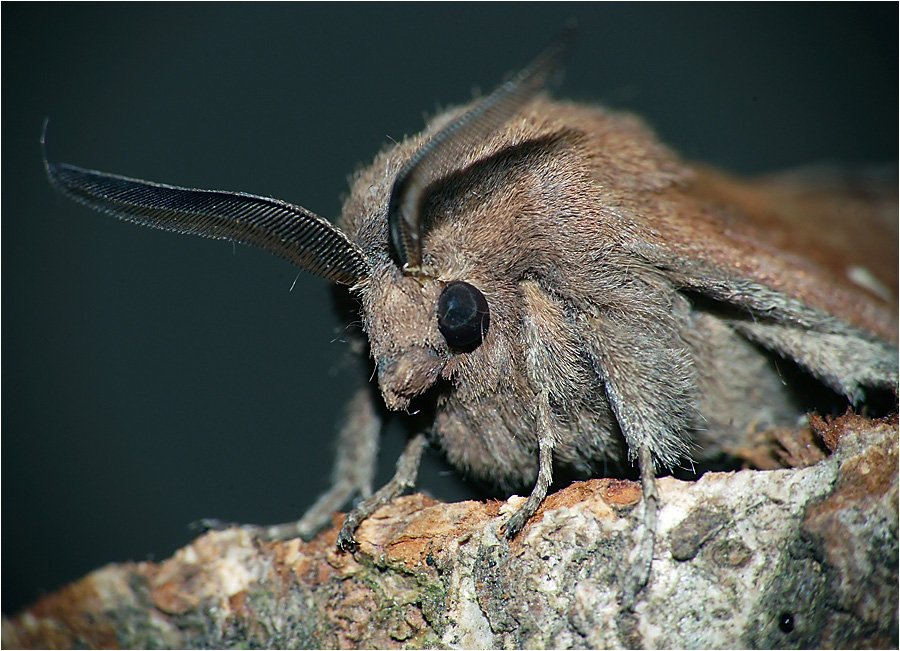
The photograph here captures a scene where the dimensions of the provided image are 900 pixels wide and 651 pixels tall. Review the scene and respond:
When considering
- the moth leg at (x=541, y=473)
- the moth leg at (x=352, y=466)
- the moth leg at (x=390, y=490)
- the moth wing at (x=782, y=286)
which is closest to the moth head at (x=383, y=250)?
the moth leg at (x=541, y=473)

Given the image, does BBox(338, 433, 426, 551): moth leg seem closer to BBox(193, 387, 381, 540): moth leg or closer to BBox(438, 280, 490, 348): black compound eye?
BBox(193, 387, 381, 540): moth leg

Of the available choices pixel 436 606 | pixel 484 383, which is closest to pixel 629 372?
pixel 484 383

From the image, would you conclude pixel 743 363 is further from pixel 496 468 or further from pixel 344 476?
pixel 344 476

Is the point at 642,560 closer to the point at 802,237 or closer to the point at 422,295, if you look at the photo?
the point at 422,295

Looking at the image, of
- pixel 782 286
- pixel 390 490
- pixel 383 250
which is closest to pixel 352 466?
pixel 390 490

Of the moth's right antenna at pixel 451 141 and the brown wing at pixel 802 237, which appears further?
the brown wing at pixel 802 237

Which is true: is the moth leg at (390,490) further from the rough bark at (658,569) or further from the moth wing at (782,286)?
the moth wing at (782,286)
